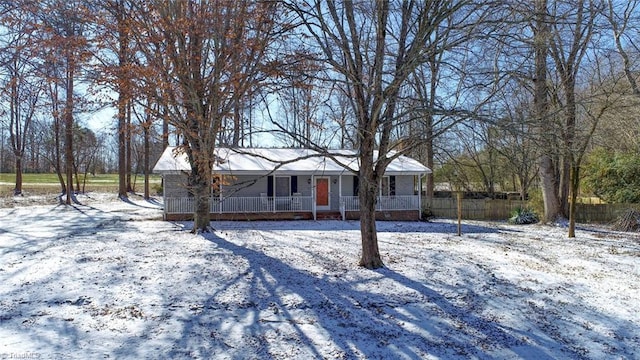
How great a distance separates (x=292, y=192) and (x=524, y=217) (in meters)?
10.4

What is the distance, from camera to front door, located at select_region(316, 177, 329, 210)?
1822 cm

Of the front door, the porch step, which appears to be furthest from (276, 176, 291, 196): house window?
the porch step

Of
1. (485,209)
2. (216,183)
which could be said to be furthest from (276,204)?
(485,209)

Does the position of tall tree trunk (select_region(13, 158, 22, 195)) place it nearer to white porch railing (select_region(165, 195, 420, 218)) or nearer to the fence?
white porch railing (select_region(165, 195, 420, 218))

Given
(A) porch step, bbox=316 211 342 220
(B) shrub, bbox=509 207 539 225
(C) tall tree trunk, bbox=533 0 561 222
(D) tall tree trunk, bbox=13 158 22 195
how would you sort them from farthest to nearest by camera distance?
1. (D) tall tree trunk, bbox=13 158 22 195
2. (B) shrub, bbox=509 207 539 225
3. (A) porch step, bbox=316 211 342 220
4. (C) tall tree trunk, bbox=533 0 561 222

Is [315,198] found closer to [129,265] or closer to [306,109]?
[306,109]

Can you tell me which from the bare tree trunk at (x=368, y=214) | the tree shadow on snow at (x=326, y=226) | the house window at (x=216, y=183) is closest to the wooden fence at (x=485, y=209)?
the tree shadow on snow at (x=326, y=226)

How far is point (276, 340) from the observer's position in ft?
14.0

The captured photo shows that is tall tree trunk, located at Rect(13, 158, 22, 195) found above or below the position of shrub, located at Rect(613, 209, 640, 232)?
above

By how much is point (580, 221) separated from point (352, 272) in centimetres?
1553

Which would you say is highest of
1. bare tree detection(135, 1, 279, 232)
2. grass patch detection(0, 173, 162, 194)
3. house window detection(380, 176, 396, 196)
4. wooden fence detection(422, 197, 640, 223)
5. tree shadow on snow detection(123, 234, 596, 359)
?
bare tree detection(135, 1, 279, 232)

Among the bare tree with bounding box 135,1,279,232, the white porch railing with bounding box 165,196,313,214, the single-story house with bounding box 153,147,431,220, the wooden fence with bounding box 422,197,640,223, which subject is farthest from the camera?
the wooden fence with bounding box 422,197,640,223

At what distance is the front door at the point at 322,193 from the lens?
1822 cm

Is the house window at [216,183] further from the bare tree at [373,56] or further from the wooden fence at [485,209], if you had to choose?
the wooden fence at [485,209]
